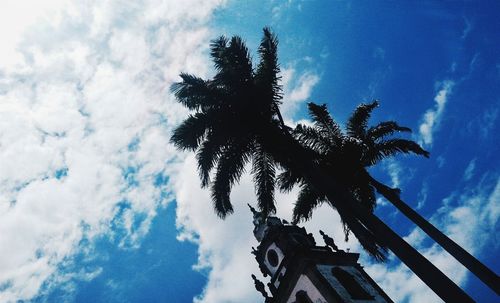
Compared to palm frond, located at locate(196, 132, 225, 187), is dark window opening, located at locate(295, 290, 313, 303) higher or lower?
lower

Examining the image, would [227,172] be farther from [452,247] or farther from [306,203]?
[452,247]

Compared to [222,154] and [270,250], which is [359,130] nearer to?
[222,154]

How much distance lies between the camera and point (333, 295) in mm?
26781

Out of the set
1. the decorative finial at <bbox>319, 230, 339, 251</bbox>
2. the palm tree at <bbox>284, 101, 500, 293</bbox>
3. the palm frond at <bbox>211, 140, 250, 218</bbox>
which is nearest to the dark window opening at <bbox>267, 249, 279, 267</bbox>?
the decorative finial at <bbox>319, 230, 339, 251</bbox>

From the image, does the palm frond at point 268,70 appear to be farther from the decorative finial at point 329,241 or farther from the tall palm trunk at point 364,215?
the decorative finial at point 329,241

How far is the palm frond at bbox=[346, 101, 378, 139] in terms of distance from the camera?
1854 centimetres

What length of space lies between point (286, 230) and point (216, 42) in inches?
945

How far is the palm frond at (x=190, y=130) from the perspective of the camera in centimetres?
1602

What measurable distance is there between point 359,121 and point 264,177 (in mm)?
6178

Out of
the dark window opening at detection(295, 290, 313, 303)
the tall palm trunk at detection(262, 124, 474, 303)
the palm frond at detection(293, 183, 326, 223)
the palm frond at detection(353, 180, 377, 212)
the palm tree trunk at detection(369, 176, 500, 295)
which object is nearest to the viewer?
the tall palm trunk at detection(262, 124, 474, 303)

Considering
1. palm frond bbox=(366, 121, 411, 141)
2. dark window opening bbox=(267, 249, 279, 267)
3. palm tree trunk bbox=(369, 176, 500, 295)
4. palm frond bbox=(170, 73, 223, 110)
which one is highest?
dark window opening bbox=(267, 249, 279, 267)

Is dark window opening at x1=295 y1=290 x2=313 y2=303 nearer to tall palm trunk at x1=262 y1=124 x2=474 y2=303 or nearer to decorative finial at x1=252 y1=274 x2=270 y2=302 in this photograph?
decorative finial at x1=252 y1=274 x2=270 y2=302

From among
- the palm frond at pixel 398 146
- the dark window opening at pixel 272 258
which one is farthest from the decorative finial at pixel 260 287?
the palm frond at pixel 398 146

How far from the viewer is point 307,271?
97.5 ft
